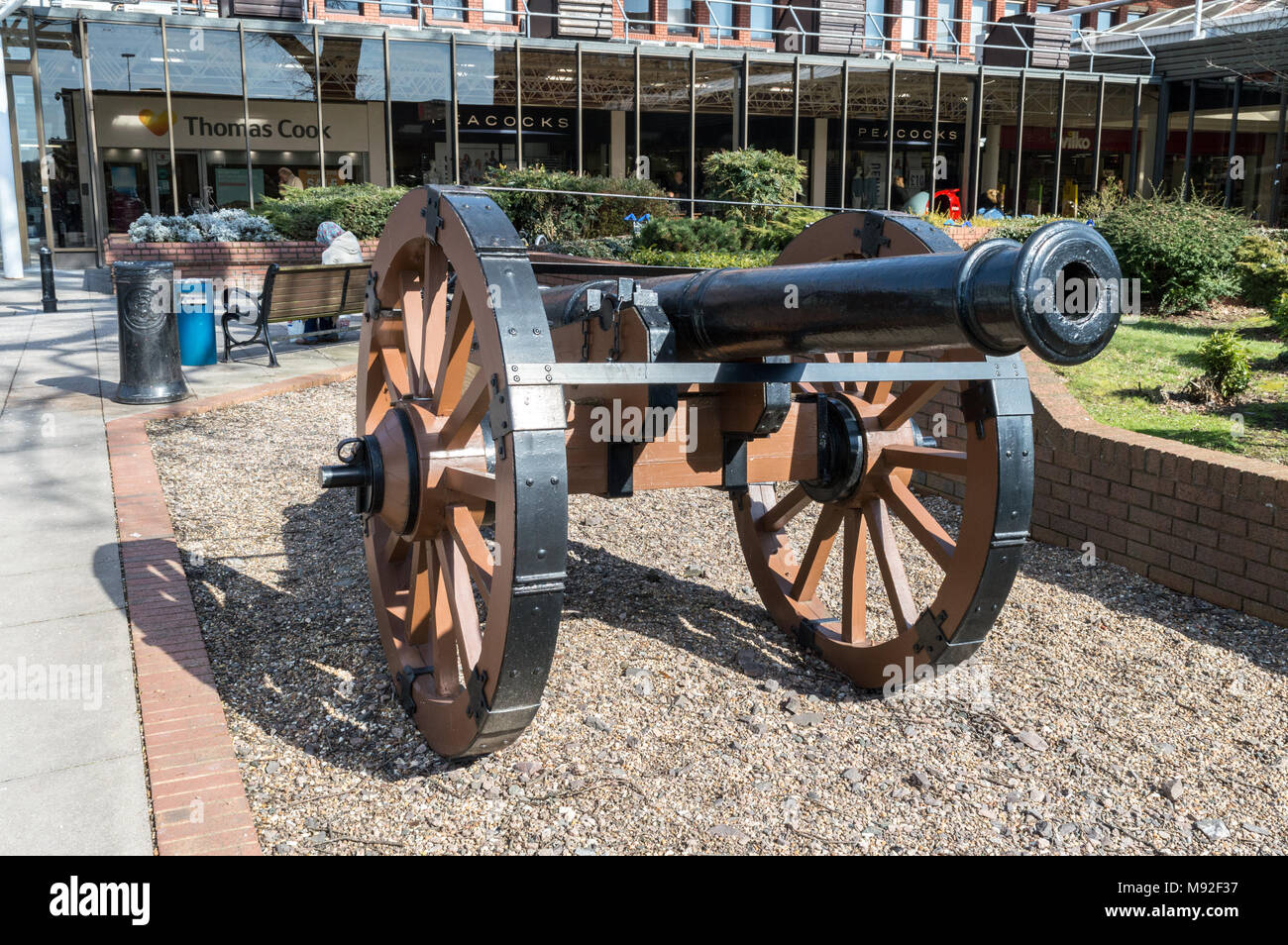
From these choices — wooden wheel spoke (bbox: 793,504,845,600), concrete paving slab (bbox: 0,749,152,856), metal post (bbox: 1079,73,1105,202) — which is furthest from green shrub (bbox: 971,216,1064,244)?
concrete paving slab (bbox: 0,749,152,856)

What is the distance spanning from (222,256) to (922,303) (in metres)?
16.7

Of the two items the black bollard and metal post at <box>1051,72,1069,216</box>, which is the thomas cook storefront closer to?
metal post at <box>1051,72,1069,216</box>

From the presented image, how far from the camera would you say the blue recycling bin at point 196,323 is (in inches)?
404

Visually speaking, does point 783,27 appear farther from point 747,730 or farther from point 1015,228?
point 747,730

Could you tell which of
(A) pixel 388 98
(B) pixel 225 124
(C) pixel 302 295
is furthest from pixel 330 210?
(C) pixel 302 295

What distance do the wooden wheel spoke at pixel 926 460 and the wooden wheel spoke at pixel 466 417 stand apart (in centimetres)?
144

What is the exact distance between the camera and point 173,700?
12.4 ft

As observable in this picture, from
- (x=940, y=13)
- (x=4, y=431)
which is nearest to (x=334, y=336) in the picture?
(x=4, y=431)

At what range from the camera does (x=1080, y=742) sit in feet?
12.3

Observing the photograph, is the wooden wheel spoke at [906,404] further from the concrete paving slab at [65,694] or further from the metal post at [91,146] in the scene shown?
the metal post at [91,146]

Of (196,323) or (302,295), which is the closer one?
(196,323)

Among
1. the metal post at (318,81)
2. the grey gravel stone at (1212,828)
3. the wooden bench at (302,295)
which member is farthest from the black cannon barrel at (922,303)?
the metal post at (318,81)

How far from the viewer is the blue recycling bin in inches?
404
